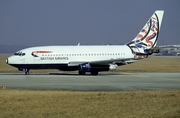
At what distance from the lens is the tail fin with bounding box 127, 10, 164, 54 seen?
51.0 meters

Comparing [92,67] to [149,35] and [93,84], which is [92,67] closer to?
[149,35]

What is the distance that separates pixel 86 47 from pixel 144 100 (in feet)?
95.9

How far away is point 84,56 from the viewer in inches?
1895

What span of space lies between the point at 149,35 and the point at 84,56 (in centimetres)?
989

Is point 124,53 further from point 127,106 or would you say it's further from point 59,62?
point 127,106

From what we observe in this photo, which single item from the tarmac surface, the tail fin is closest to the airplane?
the tail fin

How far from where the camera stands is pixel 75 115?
52.5 feet

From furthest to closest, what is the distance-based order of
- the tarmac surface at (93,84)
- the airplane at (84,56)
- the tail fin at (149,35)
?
the tail fin at (149,35), the airplane at (84,56), the tarmac surface at (93,84)

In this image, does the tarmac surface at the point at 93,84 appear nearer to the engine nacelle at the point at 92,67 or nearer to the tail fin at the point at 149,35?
the engine nacelle at the point at 92,67

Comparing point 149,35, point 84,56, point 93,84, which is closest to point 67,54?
point 84,56

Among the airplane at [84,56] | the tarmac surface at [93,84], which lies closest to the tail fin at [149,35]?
the airplane at [84,56]

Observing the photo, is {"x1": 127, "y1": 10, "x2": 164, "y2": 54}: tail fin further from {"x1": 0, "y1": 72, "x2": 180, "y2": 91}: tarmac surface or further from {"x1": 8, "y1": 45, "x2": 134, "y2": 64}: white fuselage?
{"x1": 0, "y1": 72, "x2": 180, "y2": 91}: tarmac surface

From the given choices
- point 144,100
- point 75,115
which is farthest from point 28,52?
point 75,115

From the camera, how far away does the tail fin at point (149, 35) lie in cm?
5100
